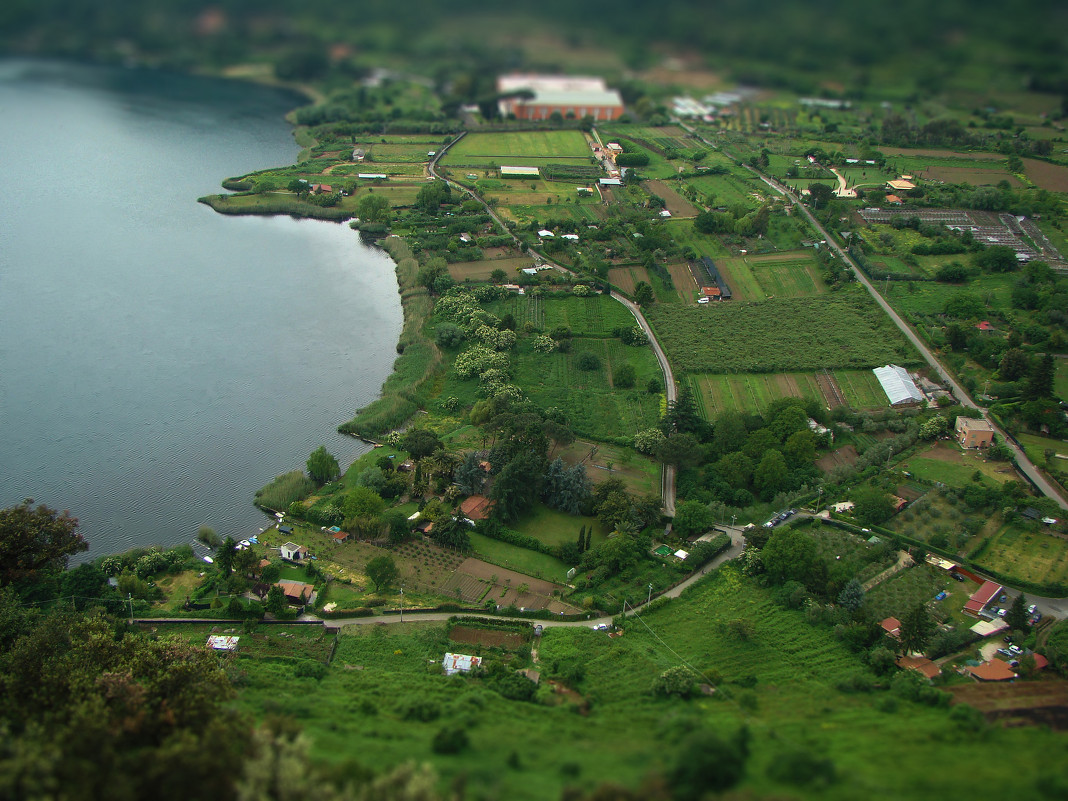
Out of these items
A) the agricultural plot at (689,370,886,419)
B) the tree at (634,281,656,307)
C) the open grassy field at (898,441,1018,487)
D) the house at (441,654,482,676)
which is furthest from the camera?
the tree at (634,281,656,307)

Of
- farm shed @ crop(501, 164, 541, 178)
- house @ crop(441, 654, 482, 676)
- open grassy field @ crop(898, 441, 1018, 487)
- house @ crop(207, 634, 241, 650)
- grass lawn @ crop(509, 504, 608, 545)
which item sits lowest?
house @ crop(207, 634, 241, 650)

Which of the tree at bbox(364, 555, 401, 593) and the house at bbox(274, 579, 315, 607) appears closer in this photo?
the house at bbox(274, 579, 315, 607)

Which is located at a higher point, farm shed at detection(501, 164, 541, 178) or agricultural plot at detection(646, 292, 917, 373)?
farm shed at detection(501, 164, 541, 178)

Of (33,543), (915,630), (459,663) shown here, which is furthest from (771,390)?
(33,543)

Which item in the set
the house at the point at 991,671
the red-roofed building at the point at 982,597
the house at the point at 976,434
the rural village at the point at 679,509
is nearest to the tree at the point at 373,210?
the rural village at the point at 679,509

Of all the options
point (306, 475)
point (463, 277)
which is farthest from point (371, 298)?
point (306, 475)

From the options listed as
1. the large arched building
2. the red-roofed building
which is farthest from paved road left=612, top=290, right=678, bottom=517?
the large arched building

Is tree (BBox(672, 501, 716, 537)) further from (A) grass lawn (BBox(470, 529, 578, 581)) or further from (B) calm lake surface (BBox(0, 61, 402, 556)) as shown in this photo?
(B) calm lake surface (BBox(0, 61, 402, 556))
